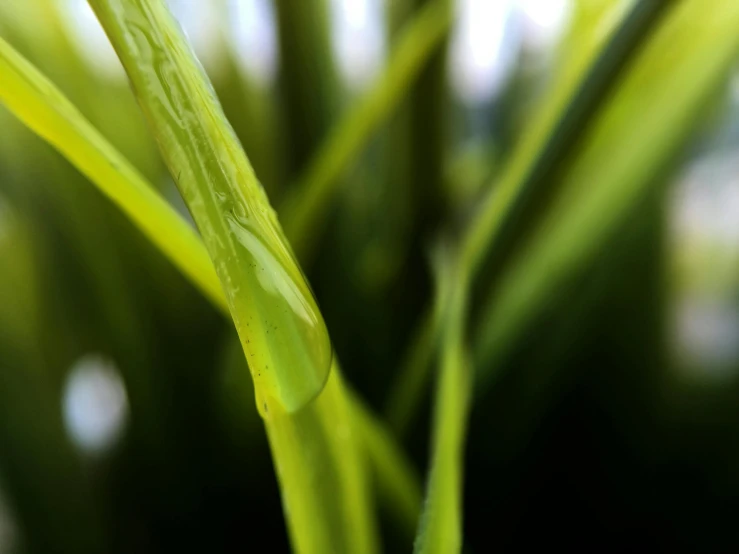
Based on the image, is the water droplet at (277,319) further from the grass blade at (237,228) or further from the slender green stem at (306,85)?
the slender green stem at (306,85)

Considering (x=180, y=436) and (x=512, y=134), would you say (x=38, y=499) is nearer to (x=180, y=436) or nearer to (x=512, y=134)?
(x=180, y=436)

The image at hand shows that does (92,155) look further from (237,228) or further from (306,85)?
(306,85)

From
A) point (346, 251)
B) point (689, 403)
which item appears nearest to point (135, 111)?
point (346, 251)

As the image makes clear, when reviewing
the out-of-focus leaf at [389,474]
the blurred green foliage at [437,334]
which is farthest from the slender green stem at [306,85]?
the out-of-focus leaf at [389,474]

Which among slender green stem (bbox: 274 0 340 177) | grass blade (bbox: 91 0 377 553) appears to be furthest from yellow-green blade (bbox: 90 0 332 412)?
slender green stem (bbox: 274 0 340 177)

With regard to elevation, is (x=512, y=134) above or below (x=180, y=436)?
above

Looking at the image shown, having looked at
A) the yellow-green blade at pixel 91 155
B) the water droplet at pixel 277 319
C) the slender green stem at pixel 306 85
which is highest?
the slender green stem at pixel 306 85

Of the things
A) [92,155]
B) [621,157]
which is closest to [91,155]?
[92,155]
